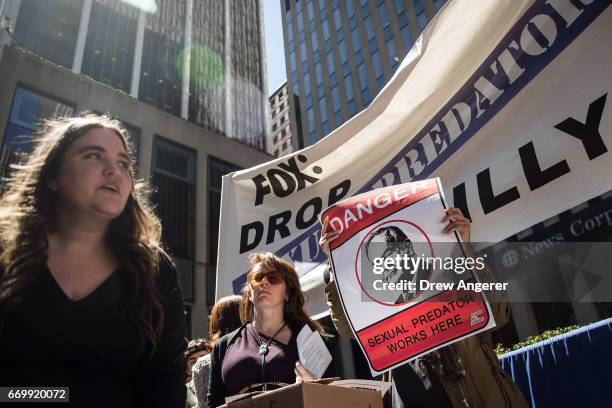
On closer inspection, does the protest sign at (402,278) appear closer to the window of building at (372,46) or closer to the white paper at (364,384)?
the white paper at (364,384)

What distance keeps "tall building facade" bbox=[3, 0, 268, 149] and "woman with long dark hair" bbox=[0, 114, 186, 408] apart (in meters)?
41.8

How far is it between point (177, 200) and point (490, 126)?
1698 centimetres

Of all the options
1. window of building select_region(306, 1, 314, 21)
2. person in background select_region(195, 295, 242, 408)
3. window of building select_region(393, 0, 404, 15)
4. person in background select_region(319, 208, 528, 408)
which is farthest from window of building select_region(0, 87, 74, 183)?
window of building select_region(306, 1, 314, 21)

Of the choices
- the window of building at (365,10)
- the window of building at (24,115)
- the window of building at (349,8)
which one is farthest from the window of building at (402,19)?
the window of building at (24,115)

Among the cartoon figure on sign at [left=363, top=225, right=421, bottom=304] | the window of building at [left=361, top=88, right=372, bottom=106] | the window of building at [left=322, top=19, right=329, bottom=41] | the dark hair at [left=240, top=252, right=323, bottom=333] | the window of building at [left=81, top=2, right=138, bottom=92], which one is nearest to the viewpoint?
the cartoon figure on sign at [left=363, top=225, right=421, bottom=304]

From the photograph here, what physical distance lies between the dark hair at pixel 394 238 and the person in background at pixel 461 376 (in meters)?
0.19

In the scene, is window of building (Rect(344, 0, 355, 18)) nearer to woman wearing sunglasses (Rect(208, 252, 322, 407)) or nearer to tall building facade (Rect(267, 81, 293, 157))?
tall building facade (Rect(267, 81, 293, 157))

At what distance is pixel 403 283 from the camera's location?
2.05 m

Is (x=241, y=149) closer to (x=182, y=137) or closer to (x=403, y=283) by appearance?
(x=182, y=137)

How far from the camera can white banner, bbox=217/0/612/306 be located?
1781mm

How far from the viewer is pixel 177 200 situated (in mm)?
18000

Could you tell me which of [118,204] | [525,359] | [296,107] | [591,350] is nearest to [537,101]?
[118,204]

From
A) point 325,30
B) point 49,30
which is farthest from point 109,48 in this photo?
point 325,30

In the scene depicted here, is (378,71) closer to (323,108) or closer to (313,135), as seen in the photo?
(323,108)
